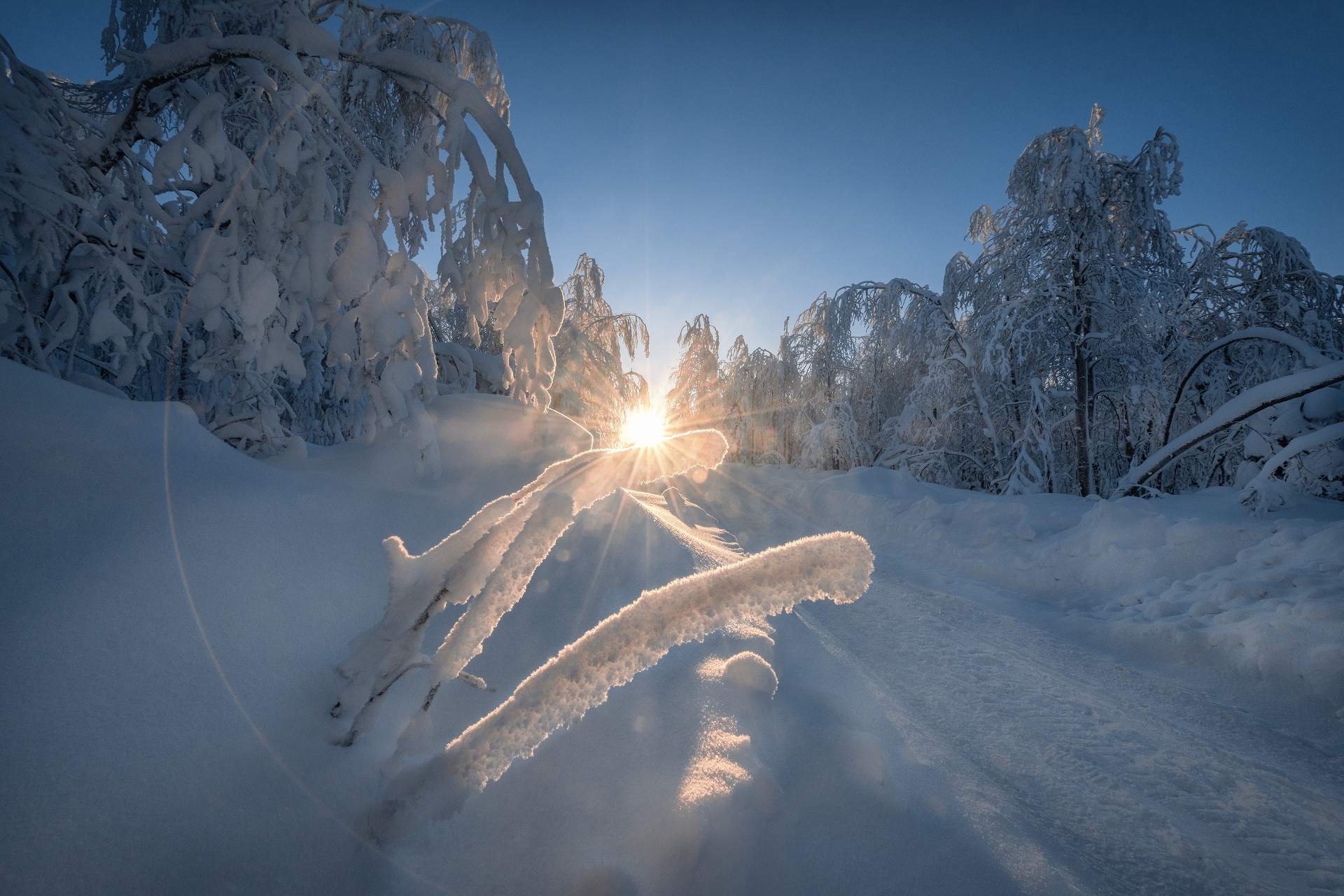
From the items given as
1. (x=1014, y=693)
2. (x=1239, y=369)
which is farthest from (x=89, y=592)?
(x=1239, y=369)

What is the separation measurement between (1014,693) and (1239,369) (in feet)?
31.5

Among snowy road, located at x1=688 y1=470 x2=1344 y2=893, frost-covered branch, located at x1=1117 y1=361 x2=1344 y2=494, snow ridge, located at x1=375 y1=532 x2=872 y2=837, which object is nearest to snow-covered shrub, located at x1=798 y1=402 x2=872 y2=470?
frost-covered branch, located at x1=1117 y1=361 x2=1344 y2=494

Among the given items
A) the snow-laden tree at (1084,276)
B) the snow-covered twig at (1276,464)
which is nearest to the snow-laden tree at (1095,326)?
the snow-laden tree at (1084,276)

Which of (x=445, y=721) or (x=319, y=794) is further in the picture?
(x=445, y=721)

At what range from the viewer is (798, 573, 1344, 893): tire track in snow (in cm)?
147

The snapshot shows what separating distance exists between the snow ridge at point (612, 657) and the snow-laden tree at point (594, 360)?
600 cm

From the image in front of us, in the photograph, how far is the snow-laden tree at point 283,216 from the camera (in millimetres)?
2057

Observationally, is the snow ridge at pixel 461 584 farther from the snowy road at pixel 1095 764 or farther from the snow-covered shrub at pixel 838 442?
the snow-covered shrub at pixel 838 442

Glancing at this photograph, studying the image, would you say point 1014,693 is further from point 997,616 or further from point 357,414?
point 357,414

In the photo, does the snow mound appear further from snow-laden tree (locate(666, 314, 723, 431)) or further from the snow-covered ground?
snow-laden tree (locate(666, 314, 723, 431))

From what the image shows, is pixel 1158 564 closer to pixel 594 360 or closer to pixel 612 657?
pixel 612 657

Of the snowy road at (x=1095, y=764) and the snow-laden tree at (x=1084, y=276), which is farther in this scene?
the snow-laden tree at (x=1084, y=276)

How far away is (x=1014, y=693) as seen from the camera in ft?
8.50

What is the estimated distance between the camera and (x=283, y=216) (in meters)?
2.28
